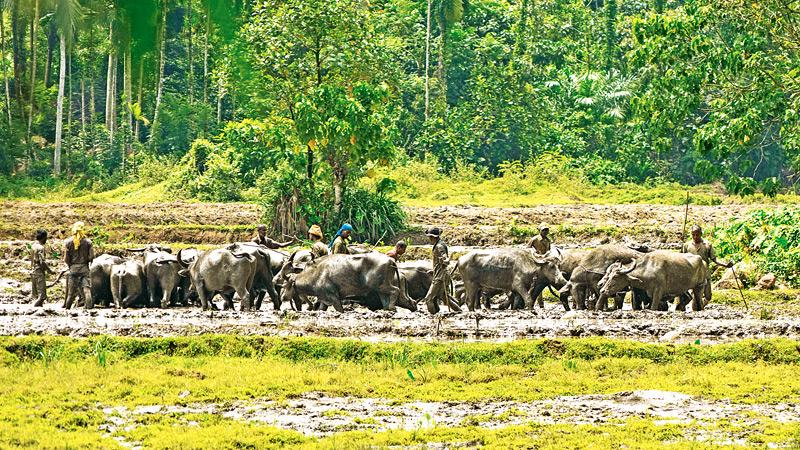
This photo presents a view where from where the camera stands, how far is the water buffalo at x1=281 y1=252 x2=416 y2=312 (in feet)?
55.6

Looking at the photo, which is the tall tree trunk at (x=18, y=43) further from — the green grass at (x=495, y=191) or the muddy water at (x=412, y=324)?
the green grass at (x=495, y=191)

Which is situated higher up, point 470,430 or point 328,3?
point 328,3

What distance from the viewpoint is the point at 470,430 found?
900 cm

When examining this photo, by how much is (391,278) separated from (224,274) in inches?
105

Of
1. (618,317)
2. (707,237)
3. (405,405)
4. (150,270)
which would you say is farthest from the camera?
(707,237)

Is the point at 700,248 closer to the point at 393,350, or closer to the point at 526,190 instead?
the point at 393,350

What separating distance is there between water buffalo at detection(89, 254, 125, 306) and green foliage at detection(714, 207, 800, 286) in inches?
453

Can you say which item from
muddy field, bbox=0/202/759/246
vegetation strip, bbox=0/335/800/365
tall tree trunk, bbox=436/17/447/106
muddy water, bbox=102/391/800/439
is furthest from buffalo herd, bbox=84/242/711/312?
tall tree trunk, bbox=436/17/447/106

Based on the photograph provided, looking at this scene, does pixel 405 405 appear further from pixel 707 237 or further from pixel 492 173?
pixel 492 173

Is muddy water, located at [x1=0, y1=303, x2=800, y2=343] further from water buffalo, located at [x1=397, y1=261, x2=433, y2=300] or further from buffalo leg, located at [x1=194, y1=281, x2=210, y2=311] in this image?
water buffalo, located at [x1=397, y1=261, x2=433, y2=300]

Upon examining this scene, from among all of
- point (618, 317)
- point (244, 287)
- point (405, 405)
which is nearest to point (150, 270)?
point (244, 287)

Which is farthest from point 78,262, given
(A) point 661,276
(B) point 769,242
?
(B) point 769,242

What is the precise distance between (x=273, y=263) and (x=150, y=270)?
2.08 metres

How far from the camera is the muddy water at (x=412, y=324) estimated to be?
14.1 meters
